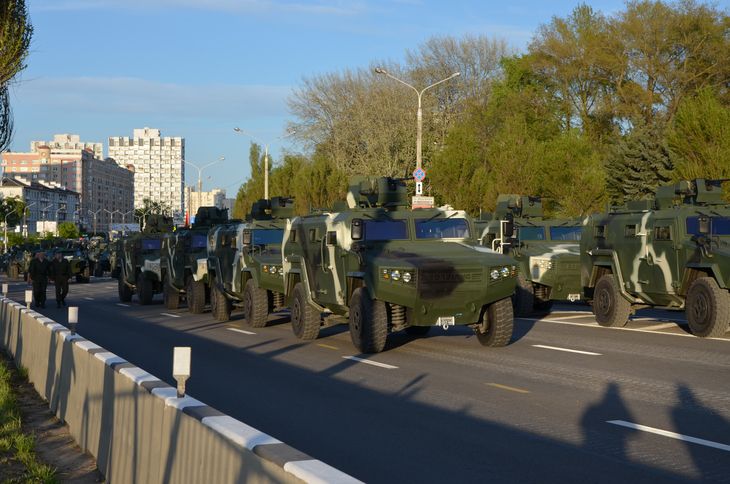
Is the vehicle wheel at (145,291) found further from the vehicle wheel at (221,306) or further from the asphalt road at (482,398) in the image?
the asphalt road at (482,398)

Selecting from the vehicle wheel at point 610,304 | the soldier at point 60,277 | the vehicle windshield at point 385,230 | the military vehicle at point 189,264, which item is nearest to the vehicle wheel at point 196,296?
the military vehicle at point 189,264

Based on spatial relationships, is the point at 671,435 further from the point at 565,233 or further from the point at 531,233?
the point at 565,233

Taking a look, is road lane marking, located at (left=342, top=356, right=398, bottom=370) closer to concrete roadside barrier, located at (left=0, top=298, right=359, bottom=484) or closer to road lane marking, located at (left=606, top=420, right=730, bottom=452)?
concrete roadside barrier, located at (left=0, top=298, right=359, bottom=484)

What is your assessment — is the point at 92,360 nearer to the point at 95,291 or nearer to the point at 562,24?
the point at 95,291

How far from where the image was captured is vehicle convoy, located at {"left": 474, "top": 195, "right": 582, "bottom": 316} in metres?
22.0

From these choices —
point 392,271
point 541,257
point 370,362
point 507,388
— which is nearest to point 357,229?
point 392,271

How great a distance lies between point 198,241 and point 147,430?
2023 centimetres

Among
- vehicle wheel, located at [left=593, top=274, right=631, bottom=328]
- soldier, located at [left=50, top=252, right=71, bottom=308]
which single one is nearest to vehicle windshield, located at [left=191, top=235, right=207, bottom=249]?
soldier, located at [left=50, top=252, right=71, bottom=308]

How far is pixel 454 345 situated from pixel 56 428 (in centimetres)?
744

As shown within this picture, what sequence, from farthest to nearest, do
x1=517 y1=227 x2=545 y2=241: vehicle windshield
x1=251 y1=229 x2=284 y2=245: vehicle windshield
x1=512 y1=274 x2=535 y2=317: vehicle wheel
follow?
x1=517 y1=227 x2=545 y2=241: vehicle windshield < x1=512 y1=274 x2=535 y2=317: vehicle wheel < x1=251 y1=229 x2=284 y2=245: vehicle windshield

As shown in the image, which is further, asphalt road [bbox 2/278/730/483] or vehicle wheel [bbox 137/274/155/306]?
vehicle wheel [bbox 137/274/155/306]

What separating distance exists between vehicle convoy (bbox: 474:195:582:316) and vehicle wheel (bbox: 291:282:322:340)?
14.8 feet

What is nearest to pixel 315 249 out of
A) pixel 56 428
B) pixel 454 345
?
pixel 454 345

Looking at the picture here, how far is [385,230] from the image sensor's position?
626 inches
